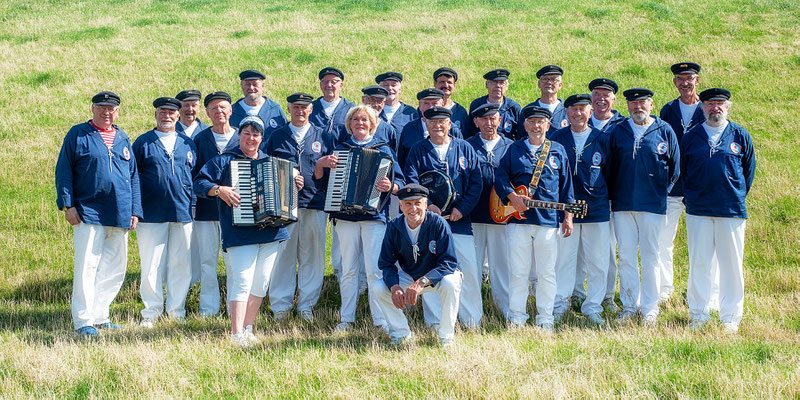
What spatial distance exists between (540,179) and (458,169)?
3.18 feet

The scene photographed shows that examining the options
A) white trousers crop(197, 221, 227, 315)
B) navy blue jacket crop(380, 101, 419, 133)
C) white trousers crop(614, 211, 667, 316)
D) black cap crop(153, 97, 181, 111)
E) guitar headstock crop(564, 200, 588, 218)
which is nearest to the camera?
guitar headstock crop(564, 200, 588, 218)

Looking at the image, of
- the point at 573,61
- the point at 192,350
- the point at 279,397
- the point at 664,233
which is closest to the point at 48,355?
the point at 192,350

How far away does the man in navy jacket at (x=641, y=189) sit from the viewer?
969 centimetres

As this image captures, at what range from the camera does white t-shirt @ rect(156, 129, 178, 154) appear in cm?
1010

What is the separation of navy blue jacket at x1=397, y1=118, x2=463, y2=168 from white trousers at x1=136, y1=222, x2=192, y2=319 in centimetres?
291

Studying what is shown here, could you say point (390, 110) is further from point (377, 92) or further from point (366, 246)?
point (366, 246)

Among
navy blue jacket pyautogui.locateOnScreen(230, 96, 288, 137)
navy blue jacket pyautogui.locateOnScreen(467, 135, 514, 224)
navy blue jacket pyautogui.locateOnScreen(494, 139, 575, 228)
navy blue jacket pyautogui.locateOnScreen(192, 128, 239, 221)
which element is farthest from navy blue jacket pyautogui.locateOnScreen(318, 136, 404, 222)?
navy blue jacket pyautogui.locateOnScreen(230, 96, 288, 137)

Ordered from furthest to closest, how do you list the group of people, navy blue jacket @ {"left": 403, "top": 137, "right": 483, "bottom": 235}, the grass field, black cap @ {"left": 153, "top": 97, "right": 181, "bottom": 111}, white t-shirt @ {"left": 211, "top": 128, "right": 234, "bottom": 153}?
white t-shirt @ {"left": 211, "top": 128, "right": 234, "bottom": 153} → black cap @ {"left": 153, "top": 97, "right": 181, "bottom": 111} → navy blue jacket @ {"left": 403, "top": 137, "right": 483, "bottom": 235} → the group of people → the grass field

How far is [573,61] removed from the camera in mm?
23188

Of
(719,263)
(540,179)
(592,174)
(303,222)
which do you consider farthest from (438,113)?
(719,263)

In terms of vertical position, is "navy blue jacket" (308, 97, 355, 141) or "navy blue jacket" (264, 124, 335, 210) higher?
"navy blue jacket" (308, 97, 355, 141)

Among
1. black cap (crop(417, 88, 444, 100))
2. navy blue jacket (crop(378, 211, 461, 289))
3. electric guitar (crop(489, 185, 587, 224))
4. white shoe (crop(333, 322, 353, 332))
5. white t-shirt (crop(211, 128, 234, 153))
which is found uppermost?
black cap (crop(417, 88, 444, 100))

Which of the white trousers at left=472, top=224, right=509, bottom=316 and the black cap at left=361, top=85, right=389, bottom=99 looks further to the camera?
the black cap at left=361, top=85, right=389, bottom=99

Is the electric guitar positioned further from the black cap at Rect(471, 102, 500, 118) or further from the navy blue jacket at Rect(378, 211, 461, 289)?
the navy blue jacket at Rect(378, 211, 461, 289)
